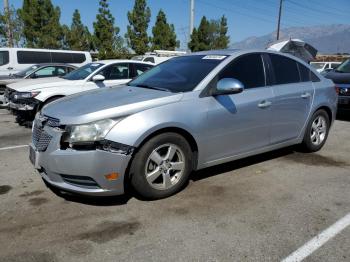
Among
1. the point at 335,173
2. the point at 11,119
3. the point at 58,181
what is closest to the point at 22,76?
the point at 11,119

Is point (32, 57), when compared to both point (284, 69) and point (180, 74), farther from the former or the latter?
point (284, 69)

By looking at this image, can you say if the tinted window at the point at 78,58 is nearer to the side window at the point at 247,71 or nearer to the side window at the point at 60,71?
the side window at the point at 60,71

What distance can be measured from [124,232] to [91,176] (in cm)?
63

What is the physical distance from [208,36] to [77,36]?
13055 millimetres

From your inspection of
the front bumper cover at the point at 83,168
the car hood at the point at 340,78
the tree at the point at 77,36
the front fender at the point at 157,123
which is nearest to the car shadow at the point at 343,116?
the car hood at the point at 340,78

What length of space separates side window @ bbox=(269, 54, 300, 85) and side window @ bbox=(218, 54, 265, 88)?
0.29 m

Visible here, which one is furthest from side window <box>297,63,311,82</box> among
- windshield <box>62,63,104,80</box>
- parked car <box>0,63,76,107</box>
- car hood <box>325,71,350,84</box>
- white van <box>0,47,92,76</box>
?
white van <box>0,47,92,76</box>

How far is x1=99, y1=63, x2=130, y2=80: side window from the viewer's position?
29.9ft

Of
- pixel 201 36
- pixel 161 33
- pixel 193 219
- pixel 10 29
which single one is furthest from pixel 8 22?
pixel 193 219

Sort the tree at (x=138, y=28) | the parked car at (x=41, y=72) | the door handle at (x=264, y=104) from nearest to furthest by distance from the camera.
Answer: the door handle at (x=264, y=104) < the parked car at (x=41, y=72) < the tree at (x=138, y=28)

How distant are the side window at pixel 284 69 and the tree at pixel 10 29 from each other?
2450 cm

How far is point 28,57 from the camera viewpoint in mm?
15758

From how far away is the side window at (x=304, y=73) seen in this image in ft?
18.5

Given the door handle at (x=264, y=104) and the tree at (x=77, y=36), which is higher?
the tree at (x=77, y=36)
